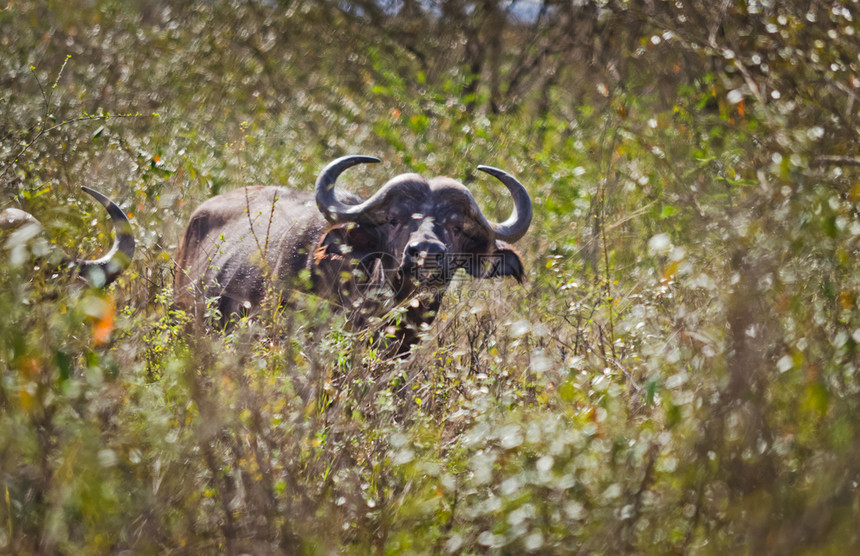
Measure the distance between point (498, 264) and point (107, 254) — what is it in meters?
2.32

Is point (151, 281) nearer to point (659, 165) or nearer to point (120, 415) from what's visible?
point (120, 415)

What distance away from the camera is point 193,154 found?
6.52 meters

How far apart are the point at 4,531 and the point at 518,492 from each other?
1328mm

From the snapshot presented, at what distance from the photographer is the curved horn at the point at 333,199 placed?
495cm

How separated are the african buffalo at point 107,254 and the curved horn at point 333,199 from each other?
1.11 metres

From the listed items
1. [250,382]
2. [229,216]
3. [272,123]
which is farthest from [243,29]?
[250,382]

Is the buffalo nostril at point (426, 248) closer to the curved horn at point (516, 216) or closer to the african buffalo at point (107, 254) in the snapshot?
the curved horn at point (516, 216)

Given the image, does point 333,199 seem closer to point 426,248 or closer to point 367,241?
point 367,241

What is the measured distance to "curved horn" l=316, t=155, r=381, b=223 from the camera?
4.95 m

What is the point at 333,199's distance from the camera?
16.5 feet

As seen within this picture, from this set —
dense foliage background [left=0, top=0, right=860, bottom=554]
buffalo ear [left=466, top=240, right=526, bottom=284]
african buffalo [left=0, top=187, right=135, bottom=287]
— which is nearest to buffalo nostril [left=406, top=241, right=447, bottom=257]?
dense foliage background [left=0, top=0, right=860, bottom=554]

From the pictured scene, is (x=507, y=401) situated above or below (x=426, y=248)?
above

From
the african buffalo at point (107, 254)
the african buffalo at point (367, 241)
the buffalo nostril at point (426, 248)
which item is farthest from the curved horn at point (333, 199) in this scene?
the african buffalo at point (107, 254)

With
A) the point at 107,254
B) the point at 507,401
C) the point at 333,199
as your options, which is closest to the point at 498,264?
the point at 333,199
